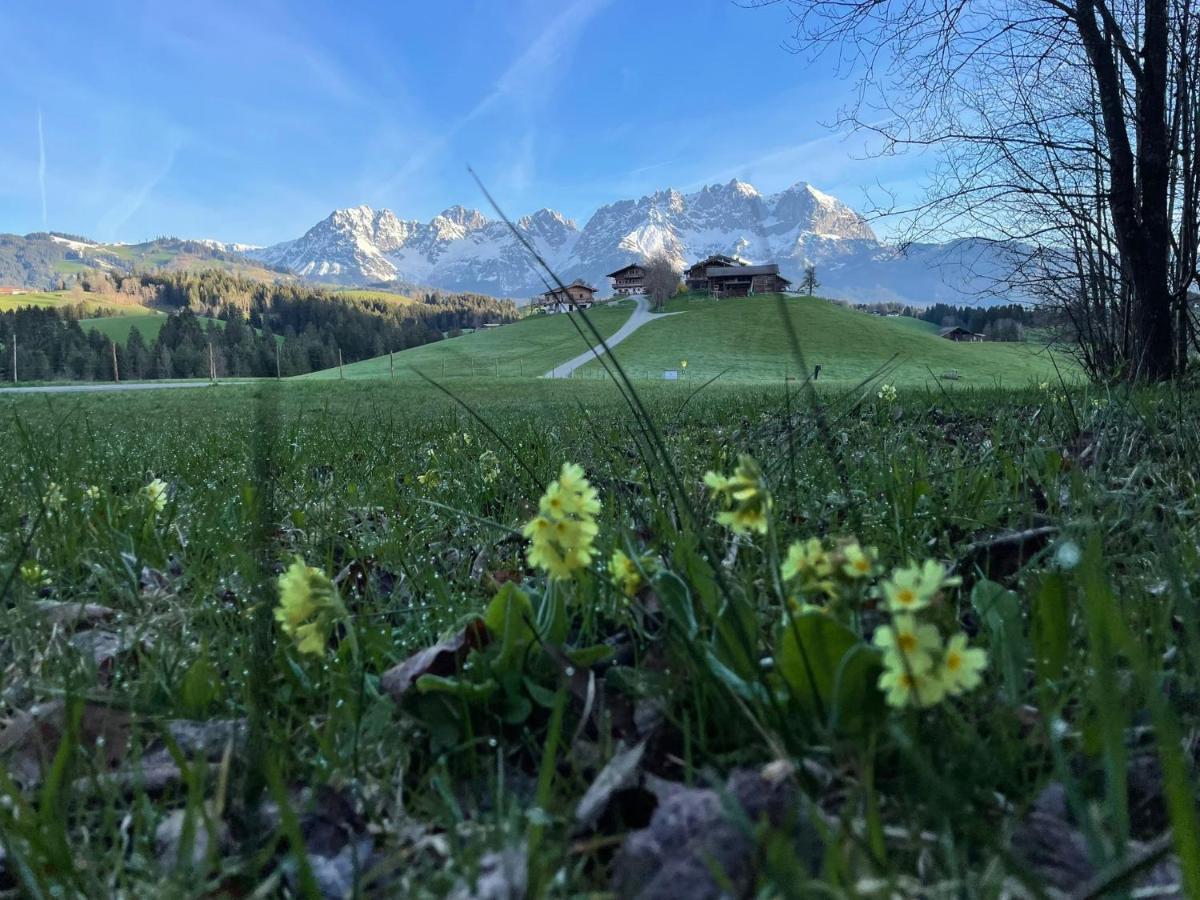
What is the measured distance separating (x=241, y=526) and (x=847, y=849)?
2144 mm

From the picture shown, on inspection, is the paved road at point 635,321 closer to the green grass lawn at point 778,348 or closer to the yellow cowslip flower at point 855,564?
the green grass lawn at point 778,348

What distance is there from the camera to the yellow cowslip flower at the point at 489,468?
126 inches

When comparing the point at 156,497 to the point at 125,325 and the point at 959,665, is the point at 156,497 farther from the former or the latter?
the point at 125,325

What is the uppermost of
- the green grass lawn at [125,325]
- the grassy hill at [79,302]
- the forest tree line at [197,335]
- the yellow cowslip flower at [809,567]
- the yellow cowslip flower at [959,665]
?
the grassy hill at [79,302]

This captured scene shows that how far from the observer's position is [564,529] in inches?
43.1

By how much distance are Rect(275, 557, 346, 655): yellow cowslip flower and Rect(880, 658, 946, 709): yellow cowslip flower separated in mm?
786

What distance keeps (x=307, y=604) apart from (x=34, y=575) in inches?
49.2

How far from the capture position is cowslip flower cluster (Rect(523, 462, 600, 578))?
3.54 ft

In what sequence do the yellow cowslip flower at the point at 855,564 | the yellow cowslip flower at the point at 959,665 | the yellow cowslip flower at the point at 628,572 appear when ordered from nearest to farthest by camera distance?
the yellow cowslip flower at the point at 959,665 < the yellow cowslip flower at the point at 855,564 < the yellow cowslip flower at the point at 628,572

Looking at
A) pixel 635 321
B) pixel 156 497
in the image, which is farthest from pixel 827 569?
pixel 635 321

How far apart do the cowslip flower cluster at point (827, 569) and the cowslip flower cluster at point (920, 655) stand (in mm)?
130

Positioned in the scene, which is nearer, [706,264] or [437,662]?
[437,662]

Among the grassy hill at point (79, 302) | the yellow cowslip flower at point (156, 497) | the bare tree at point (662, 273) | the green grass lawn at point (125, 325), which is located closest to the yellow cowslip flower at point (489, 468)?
the bare tree at point (662, 273)

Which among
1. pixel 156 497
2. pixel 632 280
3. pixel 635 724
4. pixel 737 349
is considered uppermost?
pixel 632 280
